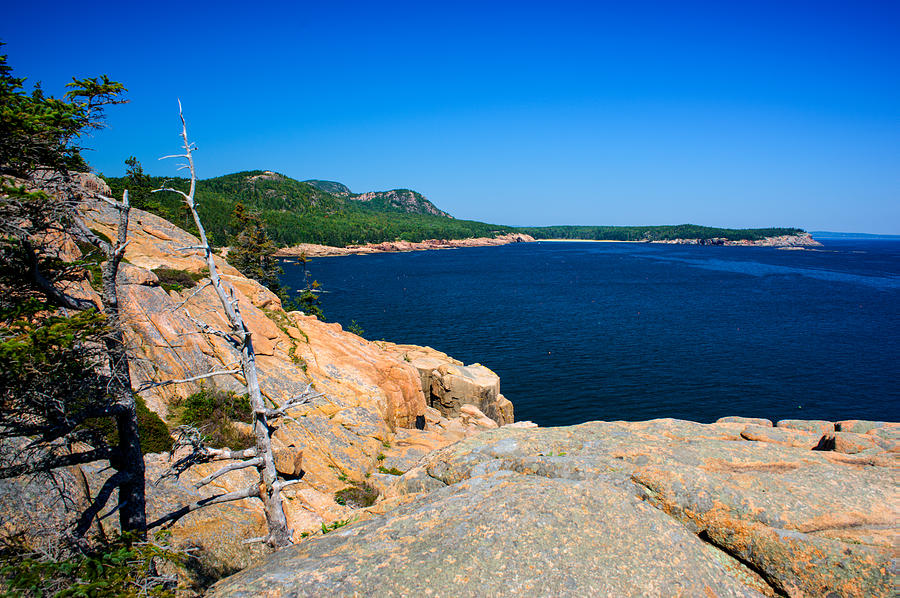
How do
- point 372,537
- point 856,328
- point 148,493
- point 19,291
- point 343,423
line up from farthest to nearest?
point 856,328
point 343,423
point 148,493
point 372,537
point 19,291

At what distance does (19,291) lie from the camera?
8.40 meters

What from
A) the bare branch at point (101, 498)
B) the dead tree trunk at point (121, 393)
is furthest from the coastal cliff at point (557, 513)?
the dead tree trunk at point (121, 393)

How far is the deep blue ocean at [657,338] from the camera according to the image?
44.0 meters

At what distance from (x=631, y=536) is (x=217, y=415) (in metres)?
16.3

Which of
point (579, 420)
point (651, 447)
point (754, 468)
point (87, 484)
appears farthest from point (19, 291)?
point (579, 420)

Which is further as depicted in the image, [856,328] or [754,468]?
Result: [856,328]

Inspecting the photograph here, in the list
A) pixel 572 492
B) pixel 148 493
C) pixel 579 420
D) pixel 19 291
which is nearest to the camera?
pixel 19 291

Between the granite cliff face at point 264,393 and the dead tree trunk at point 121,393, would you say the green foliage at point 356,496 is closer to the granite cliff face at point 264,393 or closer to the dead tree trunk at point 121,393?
the granite cliff face at point 264,393

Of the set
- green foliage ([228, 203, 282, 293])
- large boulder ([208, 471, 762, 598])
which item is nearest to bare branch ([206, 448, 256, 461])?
large boulder ([208, 471, 762, 598])

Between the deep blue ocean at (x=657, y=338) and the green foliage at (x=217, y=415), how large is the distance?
92.1 feet

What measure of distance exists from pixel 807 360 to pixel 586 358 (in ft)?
90.2

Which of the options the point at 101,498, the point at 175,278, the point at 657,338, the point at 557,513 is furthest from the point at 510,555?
the point at 657,338

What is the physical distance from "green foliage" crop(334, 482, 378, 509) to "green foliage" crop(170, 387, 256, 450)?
4202mm

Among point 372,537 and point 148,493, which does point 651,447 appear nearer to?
point 372,537
